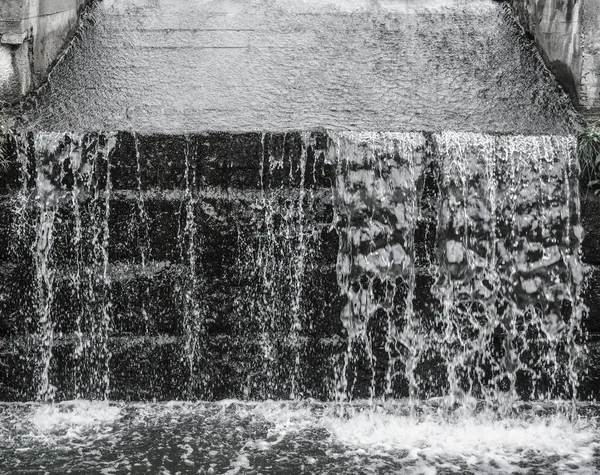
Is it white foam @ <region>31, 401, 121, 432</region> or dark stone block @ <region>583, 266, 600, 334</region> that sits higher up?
→ dark stone block @ <region>583, 266, 600, 334</region>

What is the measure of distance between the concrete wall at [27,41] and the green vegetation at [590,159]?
443cm

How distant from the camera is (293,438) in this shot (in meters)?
5.20

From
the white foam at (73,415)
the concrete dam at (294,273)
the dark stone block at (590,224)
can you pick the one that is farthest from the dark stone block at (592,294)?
the white foam at (73,415)

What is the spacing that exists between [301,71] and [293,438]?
10.9 feet

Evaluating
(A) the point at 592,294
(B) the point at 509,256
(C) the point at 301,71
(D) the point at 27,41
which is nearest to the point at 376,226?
(B) the point at 509,256

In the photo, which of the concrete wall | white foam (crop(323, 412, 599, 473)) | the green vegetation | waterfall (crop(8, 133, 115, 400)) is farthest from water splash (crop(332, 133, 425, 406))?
the concrete wall

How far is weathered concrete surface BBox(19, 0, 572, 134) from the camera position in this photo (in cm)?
616

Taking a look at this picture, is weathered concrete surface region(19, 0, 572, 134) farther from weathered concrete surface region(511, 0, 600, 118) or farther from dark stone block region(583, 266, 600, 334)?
dark stone block region(583, 266, 600, 334)

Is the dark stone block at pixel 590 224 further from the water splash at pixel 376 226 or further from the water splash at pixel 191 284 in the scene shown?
the water splash at pixel 191 284

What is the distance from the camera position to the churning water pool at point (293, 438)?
4.76 metres

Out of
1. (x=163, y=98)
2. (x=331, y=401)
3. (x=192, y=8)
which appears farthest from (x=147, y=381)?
(x=192, y=8)

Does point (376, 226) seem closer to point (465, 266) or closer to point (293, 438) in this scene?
point (465, 266)

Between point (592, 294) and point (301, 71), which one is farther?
point (301, 71)

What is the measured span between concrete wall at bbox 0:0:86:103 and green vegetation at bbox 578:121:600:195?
4428 mm
